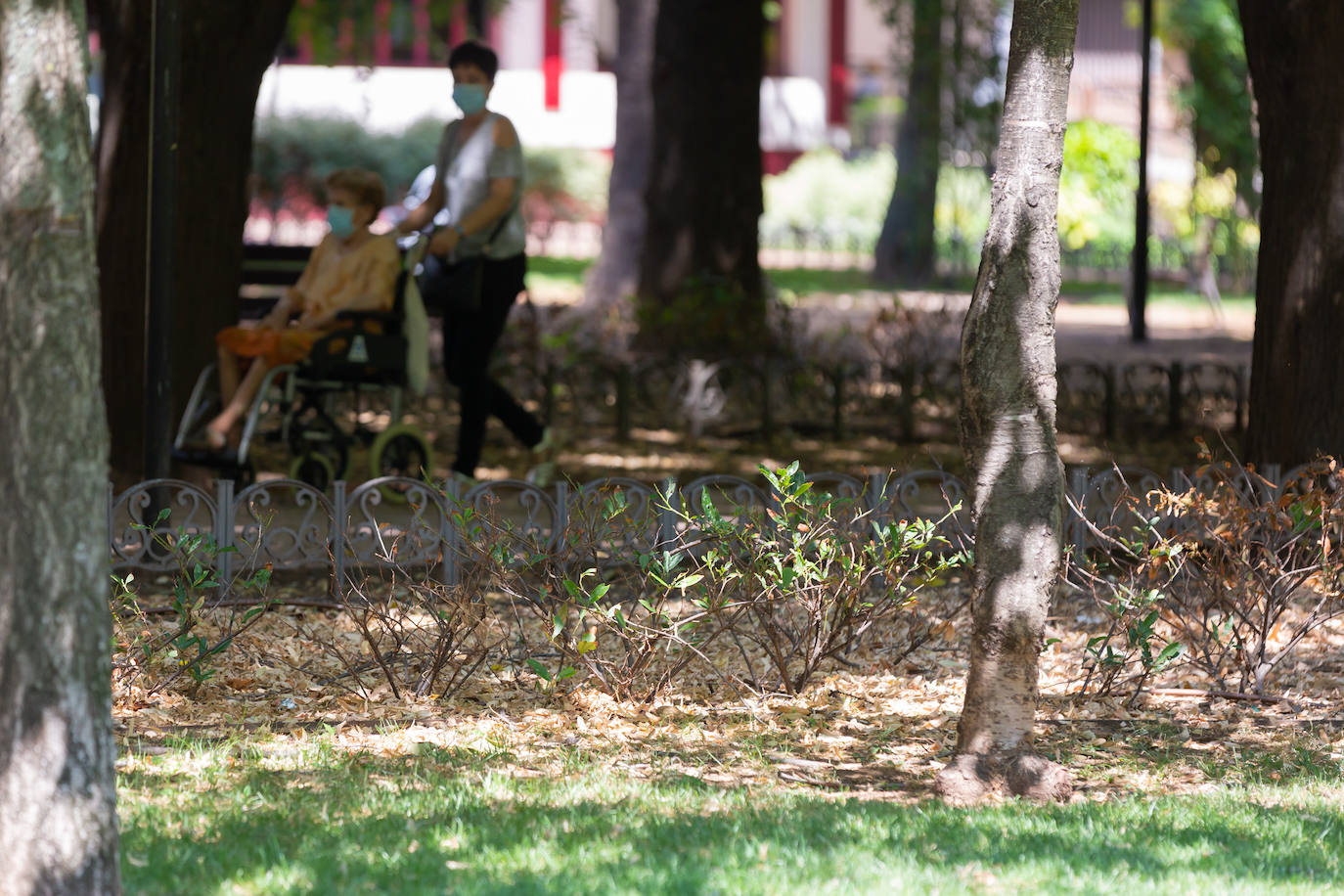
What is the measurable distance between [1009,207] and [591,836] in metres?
1.95

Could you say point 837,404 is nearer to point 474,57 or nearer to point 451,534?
point 474,57

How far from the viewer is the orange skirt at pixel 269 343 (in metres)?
8.05

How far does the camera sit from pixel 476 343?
8609 mm

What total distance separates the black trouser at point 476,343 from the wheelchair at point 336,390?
19 cm

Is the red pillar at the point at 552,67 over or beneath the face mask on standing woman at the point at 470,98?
over

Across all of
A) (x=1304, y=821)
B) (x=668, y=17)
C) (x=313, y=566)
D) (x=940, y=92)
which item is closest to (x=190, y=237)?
(x=313, y=566)

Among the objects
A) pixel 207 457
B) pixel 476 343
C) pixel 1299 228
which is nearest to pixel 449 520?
pixel 207 457

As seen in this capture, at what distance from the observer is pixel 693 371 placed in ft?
39.5

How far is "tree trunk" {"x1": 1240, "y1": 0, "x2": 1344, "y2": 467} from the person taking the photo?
7609 mm

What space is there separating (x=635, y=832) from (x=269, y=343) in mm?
4432

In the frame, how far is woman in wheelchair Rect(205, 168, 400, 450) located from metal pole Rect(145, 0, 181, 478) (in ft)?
3.20

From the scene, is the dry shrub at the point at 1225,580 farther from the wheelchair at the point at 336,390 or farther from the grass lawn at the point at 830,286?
the grass lawn at the point at 830,286

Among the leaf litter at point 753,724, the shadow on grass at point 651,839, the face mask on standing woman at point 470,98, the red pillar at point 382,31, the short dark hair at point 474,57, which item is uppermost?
the red pillar at point 382,31

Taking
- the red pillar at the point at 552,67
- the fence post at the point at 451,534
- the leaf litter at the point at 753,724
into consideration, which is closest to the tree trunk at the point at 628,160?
the fence post at the point at 451,534
